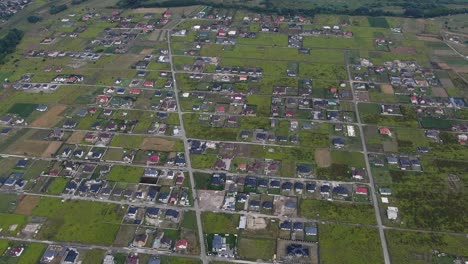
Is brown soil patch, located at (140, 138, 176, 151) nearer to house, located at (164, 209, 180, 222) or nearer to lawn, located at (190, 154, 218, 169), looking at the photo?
lawn, located at (190, 154, 218, 169)

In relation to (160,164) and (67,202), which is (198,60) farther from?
(67,202)

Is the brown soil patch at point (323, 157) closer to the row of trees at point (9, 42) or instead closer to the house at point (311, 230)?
the house at point (311, 230)

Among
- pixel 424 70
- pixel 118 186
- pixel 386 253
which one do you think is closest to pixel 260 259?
pixel 386 253

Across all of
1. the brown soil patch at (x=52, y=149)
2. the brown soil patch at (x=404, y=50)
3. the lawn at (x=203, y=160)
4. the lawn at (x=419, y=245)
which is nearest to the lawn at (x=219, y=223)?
the lawn at (x=203, y=160)

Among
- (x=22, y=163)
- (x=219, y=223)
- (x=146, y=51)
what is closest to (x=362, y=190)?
(x=219, y=223)

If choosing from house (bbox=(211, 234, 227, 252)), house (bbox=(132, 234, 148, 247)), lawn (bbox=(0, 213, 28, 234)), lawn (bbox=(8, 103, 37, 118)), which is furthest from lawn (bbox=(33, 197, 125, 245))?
lawn (bbox=(8, 103, 37, 118))
